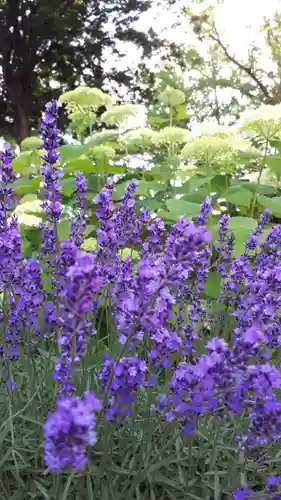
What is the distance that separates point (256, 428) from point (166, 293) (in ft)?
1.18

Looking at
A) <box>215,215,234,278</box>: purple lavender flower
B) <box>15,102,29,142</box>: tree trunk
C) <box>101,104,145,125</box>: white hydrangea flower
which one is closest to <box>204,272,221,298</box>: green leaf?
<box>215,215,234,278</box>: purple lavender flower

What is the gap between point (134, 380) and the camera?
1.32 m

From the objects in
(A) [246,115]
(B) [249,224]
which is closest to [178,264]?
(B) [249,224]

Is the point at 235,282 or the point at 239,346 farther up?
the point at 235,282

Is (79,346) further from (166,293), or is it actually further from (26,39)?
(26,39)

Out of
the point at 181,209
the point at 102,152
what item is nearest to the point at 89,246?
the point at 181,209

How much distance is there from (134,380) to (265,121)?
8.63 ft

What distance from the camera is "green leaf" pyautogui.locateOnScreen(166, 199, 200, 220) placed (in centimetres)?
332

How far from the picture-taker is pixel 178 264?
Answer: 1161mm

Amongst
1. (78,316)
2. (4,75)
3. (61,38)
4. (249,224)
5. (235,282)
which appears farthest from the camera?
(4,75)

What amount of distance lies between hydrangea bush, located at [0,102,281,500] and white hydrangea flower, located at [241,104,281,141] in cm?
125

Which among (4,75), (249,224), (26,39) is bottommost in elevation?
(249,224)

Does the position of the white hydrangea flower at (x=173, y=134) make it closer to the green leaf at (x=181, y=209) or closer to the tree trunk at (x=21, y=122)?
the green leaf at (x=181, y=209)

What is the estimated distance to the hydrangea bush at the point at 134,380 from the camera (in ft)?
3.67
